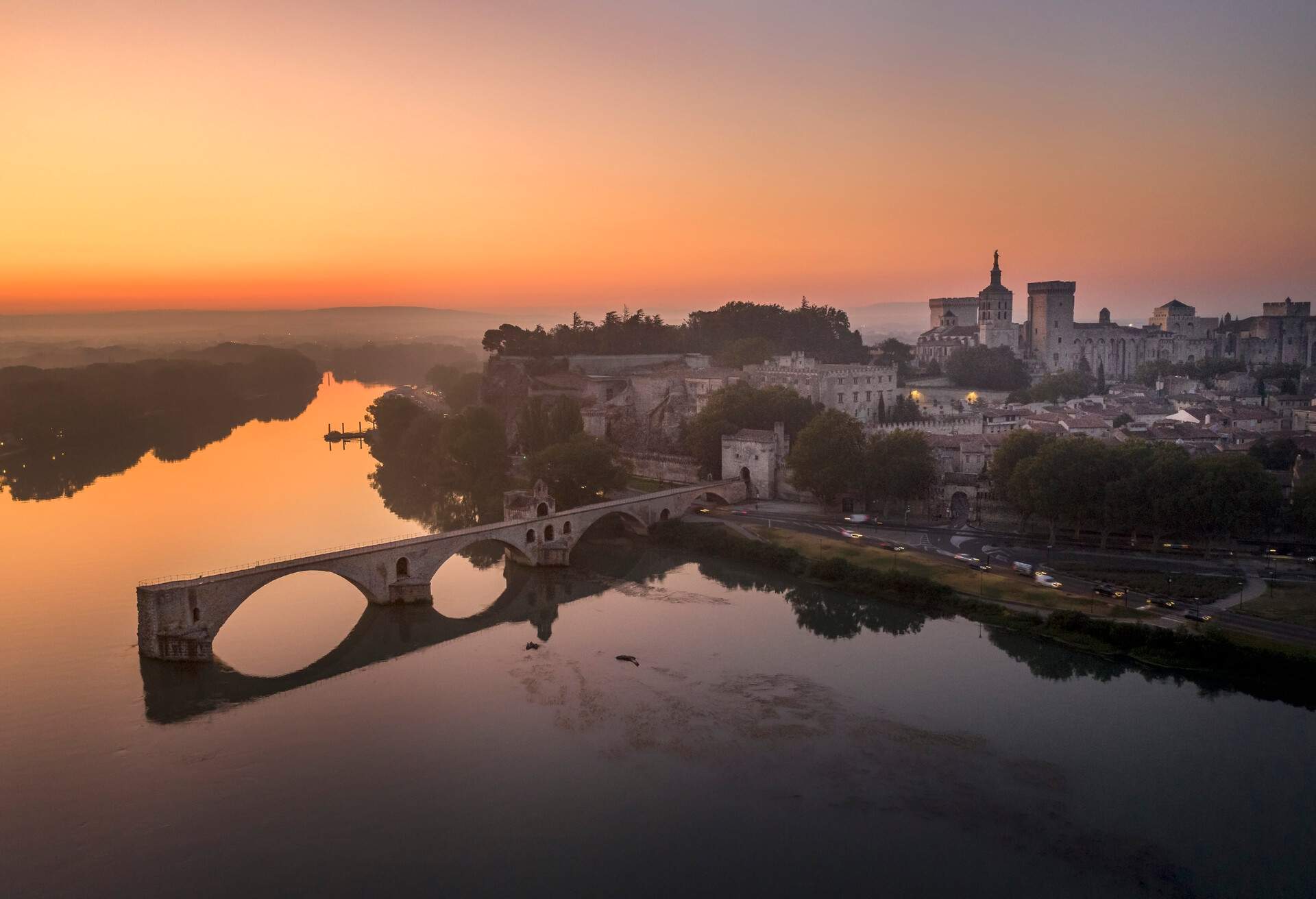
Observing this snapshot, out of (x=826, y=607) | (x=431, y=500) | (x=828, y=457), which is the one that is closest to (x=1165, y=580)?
(x=826, y=607)

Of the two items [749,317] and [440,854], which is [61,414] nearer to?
[749,317]

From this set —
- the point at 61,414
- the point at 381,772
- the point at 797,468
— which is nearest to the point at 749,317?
the point at 797,468

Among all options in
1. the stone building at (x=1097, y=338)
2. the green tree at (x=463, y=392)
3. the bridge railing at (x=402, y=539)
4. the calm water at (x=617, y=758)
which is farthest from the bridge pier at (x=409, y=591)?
the stone building at (x=1097, y=338)

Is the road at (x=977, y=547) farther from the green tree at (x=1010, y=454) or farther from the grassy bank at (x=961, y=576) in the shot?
the green tree at (x=1010, y=454)

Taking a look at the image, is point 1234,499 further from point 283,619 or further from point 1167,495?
point 283,619

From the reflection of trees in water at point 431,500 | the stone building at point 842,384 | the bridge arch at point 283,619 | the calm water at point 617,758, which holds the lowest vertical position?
the calm water at point 617,758

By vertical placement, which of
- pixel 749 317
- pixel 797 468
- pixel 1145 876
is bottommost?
pixel 1145 876
